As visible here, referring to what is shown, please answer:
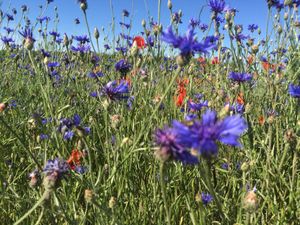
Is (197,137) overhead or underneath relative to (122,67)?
underneath

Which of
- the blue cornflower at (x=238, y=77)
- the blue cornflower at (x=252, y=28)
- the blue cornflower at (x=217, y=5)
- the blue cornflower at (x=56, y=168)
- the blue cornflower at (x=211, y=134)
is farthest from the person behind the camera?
the blue cornflower at (x=252, y=28)

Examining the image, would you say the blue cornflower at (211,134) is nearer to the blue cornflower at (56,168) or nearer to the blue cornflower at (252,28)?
the blue cornflower at (56,168)

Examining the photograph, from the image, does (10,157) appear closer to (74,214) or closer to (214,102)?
(74,214)

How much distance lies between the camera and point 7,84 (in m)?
3.85

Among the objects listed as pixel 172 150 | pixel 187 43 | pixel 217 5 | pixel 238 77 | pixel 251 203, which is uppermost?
pixel 217 5

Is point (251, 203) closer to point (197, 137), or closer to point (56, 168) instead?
point (197, 137)

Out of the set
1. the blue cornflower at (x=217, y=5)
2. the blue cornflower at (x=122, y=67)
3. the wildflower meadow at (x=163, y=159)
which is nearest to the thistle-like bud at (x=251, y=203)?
the wildflower meadow at (x=163, y=159)

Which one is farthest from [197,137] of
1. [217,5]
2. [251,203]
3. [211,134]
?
[217,5]

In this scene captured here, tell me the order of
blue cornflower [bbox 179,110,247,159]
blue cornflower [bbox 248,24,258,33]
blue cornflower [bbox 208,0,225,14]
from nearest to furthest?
blue cornflower [bbox 179,110,247,159] → blue cornflower [bbox 208,0,225,14] → blue cornflower [bbox 248,24,258,33]

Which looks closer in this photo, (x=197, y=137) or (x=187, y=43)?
(x=197, y=137)

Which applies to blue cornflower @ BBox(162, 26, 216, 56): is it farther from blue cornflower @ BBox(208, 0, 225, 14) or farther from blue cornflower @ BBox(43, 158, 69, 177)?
blue cornflower @ BBox(208, 0, 225, 14)

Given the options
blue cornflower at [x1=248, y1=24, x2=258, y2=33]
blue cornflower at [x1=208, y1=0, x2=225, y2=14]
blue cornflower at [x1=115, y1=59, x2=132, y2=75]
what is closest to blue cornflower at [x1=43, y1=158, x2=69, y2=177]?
blue cornflower at [x1=115, y1=59, x2=132, y2=75]

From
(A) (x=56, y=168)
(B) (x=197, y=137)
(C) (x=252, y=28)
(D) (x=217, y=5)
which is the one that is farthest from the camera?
(C) (x=252, y=28)

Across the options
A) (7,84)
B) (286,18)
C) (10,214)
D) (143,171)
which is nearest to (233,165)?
(143,171)
